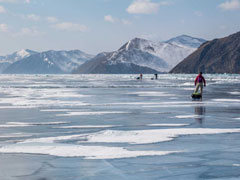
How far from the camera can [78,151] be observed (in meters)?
9.49

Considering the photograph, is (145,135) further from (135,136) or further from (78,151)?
(78,151)

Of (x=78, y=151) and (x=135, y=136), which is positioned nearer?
(x=78, y=151)

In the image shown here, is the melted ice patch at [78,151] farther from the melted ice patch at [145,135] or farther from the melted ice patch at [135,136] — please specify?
the melted ice patch at [145,135]

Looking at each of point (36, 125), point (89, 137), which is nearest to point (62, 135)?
point (89, 137)

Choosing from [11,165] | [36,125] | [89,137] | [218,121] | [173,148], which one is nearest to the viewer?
[11,165]

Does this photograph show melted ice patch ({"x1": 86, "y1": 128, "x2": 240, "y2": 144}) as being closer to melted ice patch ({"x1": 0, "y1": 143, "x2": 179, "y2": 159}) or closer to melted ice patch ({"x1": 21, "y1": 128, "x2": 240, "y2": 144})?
melted ice patch ({"x1": 21, "y1": 128, "x2": 240, "y2": 144})

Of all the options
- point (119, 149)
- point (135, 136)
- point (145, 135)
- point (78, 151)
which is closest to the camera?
point (78, 151)

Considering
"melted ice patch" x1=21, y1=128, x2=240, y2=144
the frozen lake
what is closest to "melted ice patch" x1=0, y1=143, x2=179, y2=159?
the frozen lake

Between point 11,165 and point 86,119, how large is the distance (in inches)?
332

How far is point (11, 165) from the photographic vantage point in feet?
26.6

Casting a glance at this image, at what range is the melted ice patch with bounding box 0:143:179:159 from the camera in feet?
29.7

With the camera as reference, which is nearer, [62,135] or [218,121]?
[62,135]

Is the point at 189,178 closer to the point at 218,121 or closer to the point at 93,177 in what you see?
the point at 93,177

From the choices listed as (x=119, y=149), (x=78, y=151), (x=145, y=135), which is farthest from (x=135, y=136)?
(x=78, y=151)
